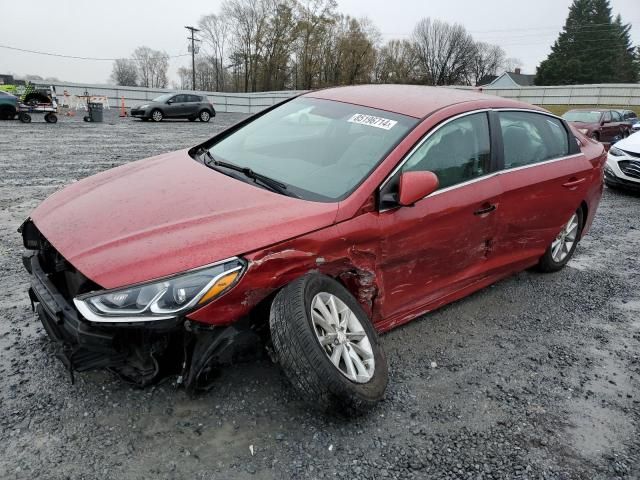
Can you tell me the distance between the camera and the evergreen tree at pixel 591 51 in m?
58.3

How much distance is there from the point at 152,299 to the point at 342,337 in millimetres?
988

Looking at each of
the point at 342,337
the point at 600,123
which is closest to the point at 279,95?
the point at 600,123

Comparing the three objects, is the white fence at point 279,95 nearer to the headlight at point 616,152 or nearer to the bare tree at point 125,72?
the headlight at point 616,152

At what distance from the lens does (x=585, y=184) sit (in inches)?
179

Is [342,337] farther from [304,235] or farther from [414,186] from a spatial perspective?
[414,186]

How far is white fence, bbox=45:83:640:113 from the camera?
A: 29641 mm

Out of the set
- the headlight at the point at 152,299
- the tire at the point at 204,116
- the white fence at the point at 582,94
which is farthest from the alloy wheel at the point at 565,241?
the white fence at the point at 582,94

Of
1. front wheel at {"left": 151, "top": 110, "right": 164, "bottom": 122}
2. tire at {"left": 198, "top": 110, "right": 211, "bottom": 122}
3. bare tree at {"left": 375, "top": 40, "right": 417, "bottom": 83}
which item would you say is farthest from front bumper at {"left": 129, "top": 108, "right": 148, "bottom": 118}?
bare tree at {"left": 375, "top": 40, "right": 417, "bottom": 83}

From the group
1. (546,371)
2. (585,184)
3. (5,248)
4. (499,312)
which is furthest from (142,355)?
(585,184)

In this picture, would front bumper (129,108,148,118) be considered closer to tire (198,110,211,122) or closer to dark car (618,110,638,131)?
tire (198,110,211,122)

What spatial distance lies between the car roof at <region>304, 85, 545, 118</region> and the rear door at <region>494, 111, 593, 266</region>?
0.24 m

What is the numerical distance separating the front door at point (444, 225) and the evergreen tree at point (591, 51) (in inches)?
2510

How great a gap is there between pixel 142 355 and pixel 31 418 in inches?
27.3

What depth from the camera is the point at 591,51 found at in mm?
59031
